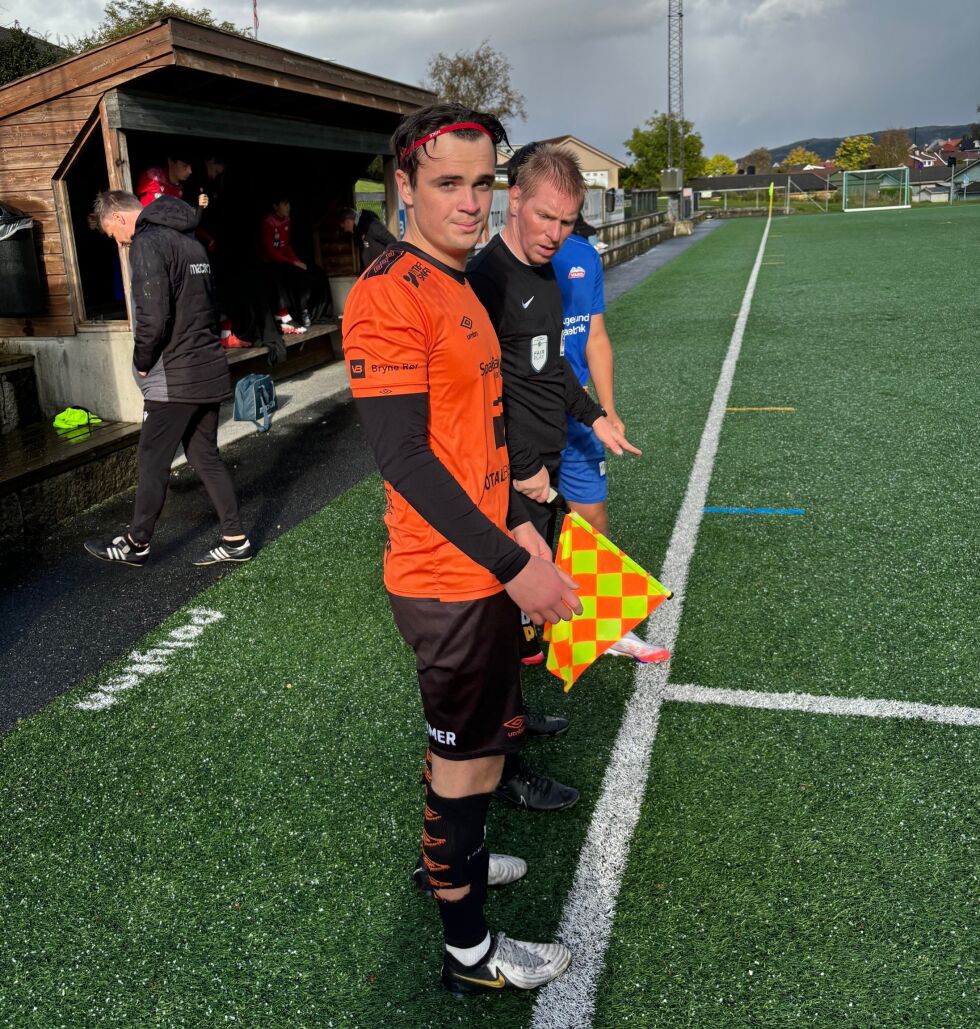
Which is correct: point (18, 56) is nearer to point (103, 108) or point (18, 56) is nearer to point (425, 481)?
point (103, 108)

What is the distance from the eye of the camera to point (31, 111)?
24.4ft

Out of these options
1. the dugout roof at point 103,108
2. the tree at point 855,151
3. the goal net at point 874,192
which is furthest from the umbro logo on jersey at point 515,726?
the tree at point 855,151

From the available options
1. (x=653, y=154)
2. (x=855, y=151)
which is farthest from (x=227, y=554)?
(x=855, y=151)

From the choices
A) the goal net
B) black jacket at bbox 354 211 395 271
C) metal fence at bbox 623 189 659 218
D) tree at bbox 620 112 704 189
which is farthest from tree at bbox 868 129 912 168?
black jacket at bbox 354 211 395 271

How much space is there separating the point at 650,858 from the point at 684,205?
→ 49.8 m

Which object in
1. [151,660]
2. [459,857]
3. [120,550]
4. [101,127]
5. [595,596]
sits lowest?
[151,660]

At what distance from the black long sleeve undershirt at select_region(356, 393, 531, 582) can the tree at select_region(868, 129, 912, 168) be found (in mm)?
127525

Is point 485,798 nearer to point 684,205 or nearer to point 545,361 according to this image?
point 545,361

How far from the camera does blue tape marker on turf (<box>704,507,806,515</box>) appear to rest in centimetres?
577

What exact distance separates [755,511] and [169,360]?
3.60m

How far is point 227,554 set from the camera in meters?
5.39

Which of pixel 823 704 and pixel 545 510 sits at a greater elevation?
pixel 545 510

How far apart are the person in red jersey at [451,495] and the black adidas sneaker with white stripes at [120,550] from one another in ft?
11.7

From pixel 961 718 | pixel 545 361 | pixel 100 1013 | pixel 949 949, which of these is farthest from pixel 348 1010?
pixel 961 718
